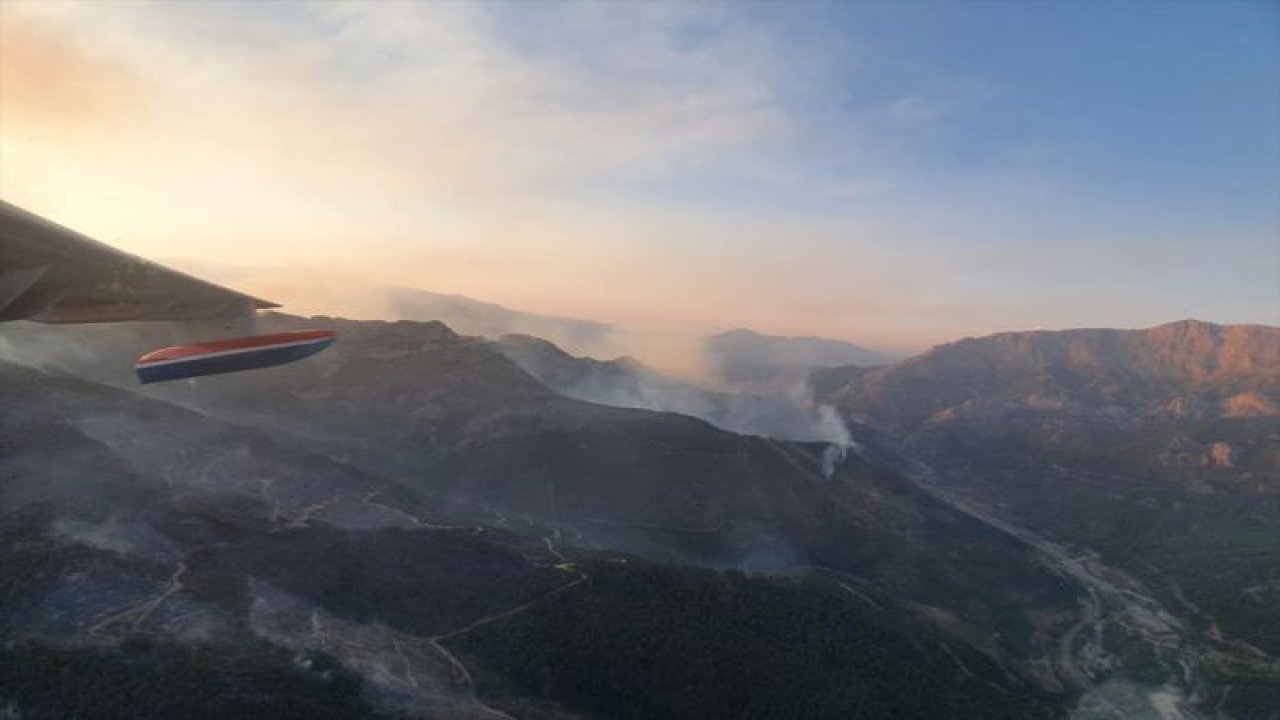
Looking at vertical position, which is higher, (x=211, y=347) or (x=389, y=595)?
(x=211, y=347)

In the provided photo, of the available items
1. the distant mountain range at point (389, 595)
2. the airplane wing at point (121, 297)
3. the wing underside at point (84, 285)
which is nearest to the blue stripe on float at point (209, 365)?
the airplane wing at point (121, 297)

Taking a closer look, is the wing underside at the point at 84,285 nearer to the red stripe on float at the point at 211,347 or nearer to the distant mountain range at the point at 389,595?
the red stripe on float at the point at 211,347

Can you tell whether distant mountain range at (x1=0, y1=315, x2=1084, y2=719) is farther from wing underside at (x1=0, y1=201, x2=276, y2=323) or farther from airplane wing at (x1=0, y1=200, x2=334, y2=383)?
wing underside at (x1=0, y1=201, x2=276, y2=323)

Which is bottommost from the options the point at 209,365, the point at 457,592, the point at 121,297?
the point at 457,592

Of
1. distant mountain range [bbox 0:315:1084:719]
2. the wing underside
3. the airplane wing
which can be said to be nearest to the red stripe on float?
the airplane wing

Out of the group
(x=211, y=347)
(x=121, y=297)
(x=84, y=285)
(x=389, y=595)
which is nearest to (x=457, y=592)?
(x=389, y=595)

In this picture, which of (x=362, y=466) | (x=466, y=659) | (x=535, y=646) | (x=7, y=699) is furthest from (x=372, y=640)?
(x=362, y=466)

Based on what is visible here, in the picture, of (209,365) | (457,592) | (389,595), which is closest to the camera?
(209,365)

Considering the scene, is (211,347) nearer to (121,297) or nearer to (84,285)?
(121,297)

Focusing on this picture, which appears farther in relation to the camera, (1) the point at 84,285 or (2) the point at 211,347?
(2) the point at 211,347
